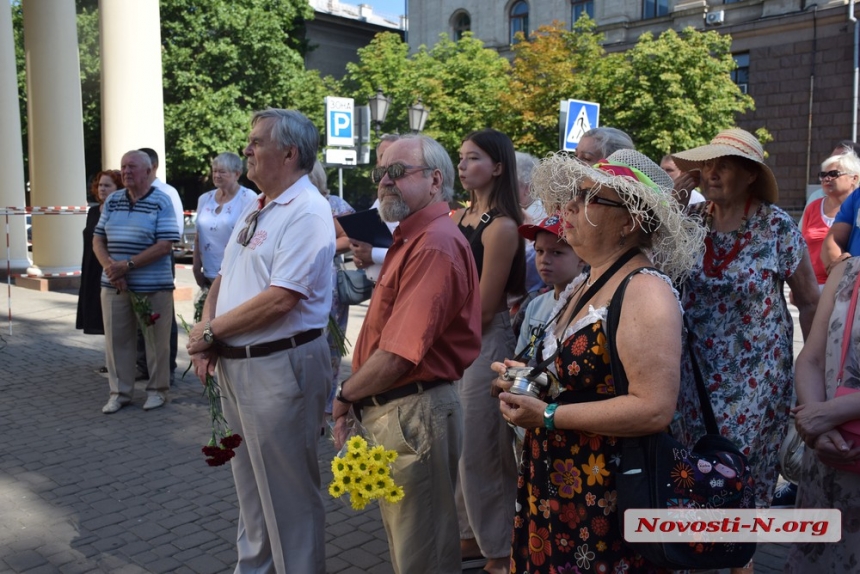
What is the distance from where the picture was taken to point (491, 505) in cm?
389

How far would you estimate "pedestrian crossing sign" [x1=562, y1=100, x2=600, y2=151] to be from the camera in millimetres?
8812

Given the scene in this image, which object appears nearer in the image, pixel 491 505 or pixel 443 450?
pixel 443 450

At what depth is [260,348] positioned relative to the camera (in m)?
3.39

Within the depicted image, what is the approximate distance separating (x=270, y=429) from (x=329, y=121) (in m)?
9.60

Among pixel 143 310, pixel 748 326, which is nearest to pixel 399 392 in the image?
pixel 748 326

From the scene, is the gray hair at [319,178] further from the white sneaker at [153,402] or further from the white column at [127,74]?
the white column at [127,74]

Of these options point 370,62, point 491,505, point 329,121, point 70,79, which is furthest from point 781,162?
point 491,505

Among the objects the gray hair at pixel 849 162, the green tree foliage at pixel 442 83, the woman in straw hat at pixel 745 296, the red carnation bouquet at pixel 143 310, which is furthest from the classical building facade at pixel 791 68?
the woman in straw hat at pixel 745 296

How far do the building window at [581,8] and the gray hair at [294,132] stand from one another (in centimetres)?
3194

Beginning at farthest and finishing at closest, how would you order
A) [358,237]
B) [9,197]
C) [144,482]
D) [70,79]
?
1. [9,197]
2. [70,79]
3. [144,482]
4. [358,237]

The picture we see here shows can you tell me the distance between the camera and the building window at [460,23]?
3816 centimetres

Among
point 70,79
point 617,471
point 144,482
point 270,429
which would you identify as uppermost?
point 70,79

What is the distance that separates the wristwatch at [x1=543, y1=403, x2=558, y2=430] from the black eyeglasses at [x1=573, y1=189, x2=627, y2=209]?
22.9 inches

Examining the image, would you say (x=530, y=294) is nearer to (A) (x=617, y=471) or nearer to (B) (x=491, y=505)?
(B) (x=491, y=505)
